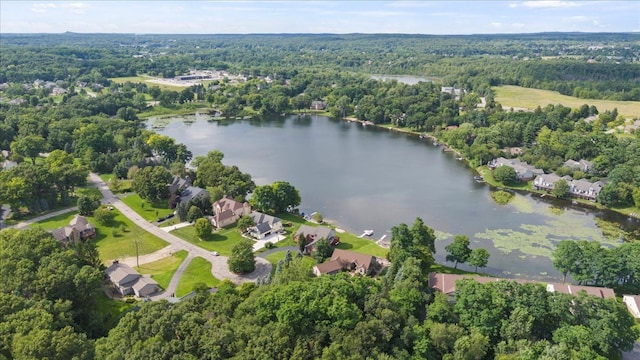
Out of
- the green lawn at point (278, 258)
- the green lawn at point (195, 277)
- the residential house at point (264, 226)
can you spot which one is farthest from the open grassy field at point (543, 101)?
the green lawn at point (195, 277)

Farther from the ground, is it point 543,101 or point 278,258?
point 543,101

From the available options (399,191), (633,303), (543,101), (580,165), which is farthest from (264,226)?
(543,101)

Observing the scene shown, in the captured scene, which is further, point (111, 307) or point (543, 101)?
point (543, 101)

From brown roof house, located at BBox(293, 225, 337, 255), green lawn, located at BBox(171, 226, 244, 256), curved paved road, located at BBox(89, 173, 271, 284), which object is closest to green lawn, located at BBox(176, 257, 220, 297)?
curved paved road, located at BBox(89, 173, 271, 284)

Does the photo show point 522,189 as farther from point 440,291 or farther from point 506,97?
point 506,97

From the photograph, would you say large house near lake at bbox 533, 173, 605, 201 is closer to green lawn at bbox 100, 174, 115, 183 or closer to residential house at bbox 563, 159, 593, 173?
residential house at bbox 563, 159, 593, 173

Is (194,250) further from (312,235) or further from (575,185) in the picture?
(575,185)

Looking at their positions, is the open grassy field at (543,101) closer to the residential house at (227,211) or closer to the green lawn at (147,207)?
the residential house at (227,211)
